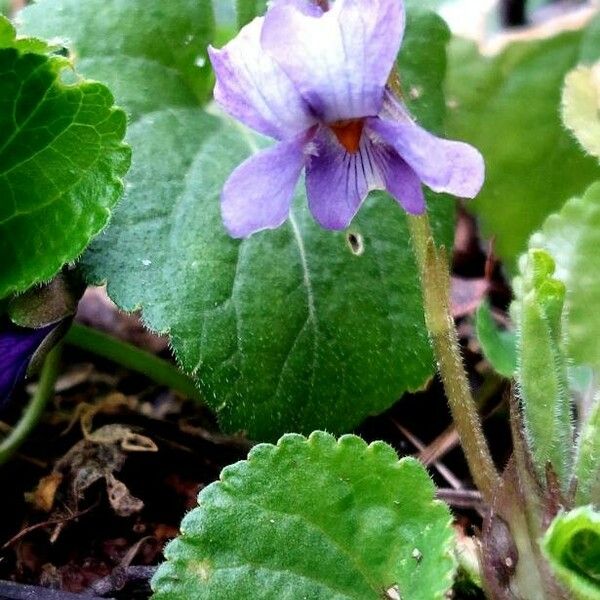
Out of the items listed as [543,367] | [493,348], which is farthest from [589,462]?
[493,348]

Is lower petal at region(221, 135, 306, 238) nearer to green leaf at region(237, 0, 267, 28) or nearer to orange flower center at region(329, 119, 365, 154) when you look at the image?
orange flower center at region(329, 119, 365, 154)

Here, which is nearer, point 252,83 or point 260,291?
point 252,83

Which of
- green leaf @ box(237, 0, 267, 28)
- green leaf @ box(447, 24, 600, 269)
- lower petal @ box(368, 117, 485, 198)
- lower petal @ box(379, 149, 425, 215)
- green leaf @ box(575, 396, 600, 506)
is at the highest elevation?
lower petal @ box(368, 117, 485, 198)

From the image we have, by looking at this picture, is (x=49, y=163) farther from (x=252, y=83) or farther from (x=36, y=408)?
(x=36, y=408)

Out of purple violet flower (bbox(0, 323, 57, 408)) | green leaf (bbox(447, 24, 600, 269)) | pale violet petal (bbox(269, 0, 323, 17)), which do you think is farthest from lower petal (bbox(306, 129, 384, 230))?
green leaf (bbox(447, 24, 600, 269))

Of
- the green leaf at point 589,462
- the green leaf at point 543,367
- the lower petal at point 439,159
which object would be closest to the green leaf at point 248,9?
the lower petal at point 439,159

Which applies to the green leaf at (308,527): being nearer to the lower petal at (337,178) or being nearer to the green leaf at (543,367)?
the green leaf at (543,367)
